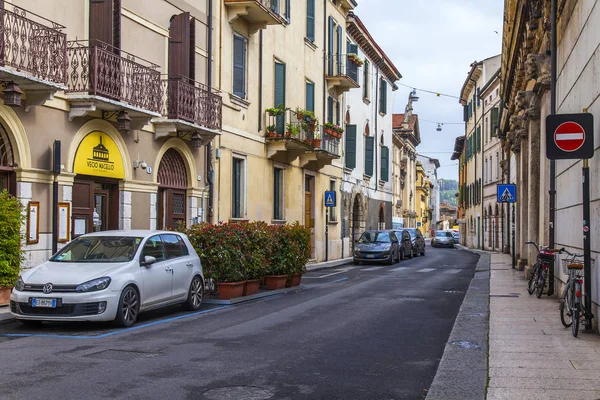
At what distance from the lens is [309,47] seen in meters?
30.1

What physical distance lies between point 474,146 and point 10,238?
5136cm

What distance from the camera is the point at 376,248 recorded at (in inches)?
1238

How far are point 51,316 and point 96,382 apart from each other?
3.89 meters

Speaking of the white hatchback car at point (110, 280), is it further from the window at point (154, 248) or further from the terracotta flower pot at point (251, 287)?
the terracotta flower pot at point (251, 287)

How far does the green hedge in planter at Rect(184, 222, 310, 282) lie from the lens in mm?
15125

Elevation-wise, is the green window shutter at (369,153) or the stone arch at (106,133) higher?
the green window shutter at (369,153)

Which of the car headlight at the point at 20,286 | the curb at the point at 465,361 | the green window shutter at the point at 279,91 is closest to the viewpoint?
the curb at the point at 465,361

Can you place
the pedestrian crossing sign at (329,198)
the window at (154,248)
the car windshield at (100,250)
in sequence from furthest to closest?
the pedestrian crossing sign at (329,198) → the window at (154,248) → the car windshield at (100,250)

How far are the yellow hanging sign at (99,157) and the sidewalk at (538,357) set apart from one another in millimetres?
8844

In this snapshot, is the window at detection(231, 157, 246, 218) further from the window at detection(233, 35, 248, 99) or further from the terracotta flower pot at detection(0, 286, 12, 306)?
the terracotta flower pot at detection(0, 286, 12, 306)

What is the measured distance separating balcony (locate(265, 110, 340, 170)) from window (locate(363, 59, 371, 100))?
1021cm

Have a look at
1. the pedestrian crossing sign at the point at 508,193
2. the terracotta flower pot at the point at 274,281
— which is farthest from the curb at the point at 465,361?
the pedestrian crossing sign at the point at 508,193

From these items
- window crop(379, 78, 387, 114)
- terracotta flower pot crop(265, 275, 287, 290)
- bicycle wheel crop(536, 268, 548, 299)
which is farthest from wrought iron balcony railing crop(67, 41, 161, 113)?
window crop(379, 78, 387, 114)

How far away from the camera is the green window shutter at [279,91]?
26.1 meters
